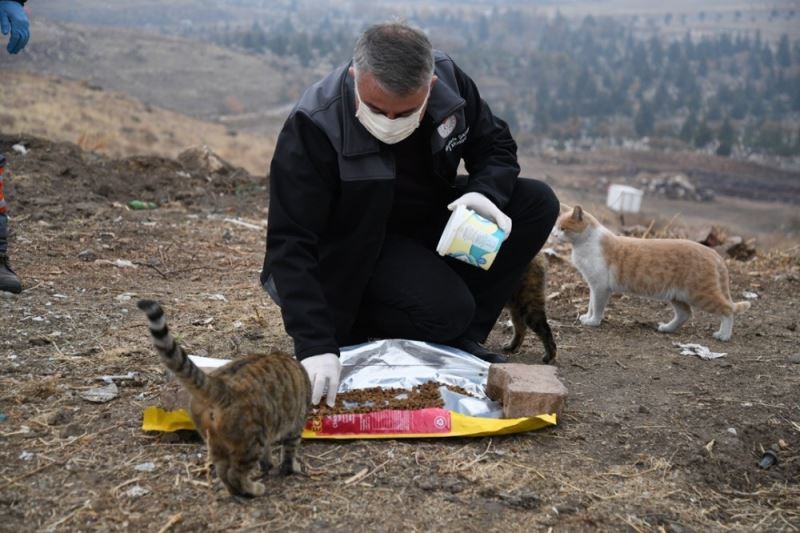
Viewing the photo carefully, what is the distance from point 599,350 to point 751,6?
58812 mm

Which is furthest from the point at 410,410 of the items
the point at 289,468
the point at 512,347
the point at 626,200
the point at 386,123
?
the point at 626,200

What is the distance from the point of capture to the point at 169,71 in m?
37.9

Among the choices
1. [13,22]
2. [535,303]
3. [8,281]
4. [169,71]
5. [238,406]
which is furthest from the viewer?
[169,71]

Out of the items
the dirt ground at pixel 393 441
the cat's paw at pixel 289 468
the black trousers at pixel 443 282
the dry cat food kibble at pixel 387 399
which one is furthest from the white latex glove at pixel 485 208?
the cat's paw at pixel 289 468

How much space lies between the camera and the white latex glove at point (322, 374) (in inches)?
131

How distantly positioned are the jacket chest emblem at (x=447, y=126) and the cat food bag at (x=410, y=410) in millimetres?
1060

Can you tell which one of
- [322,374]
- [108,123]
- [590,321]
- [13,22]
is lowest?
[108,123]

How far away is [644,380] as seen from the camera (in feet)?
14.3

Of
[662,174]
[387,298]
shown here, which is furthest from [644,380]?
[662,174]

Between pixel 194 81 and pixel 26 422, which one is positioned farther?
pixel 194 81

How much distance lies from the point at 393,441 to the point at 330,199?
110 centimetres

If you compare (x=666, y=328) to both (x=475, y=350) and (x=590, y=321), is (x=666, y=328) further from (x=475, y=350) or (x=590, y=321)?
(x=475, y=350)

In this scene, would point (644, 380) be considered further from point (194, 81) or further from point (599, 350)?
point (194, 81)

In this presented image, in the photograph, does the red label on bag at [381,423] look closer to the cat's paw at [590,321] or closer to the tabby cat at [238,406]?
the tabby cat at [238,406]
